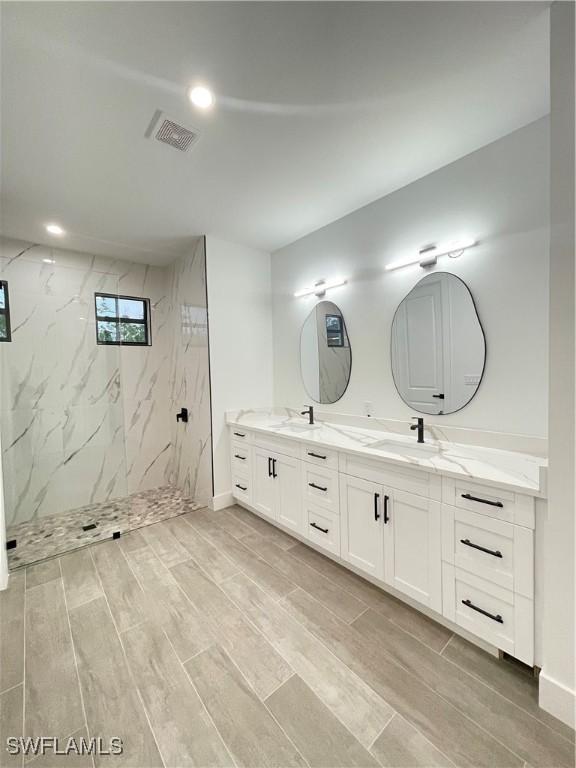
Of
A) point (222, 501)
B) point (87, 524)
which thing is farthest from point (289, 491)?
point (87, 524)

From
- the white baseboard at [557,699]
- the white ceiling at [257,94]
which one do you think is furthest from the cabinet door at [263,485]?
the white ceiling at [257,94]

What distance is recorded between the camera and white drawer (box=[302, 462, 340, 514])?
206 centimetres

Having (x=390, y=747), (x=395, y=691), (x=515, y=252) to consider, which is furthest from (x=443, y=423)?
(x=390, y=747)

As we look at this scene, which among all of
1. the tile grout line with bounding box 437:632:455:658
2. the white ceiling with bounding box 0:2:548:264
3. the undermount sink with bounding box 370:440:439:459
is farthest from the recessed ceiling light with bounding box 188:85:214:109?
the tile grout line with bounding box 437:632:455:658

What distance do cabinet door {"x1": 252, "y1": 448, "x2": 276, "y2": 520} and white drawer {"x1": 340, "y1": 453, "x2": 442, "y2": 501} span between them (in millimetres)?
830

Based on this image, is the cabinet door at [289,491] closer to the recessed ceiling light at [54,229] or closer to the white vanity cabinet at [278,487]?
the white vanity cabinet at [278,487]

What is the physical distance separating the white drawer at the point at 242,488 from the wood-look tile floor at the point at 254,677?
Answer: 81 centimetres

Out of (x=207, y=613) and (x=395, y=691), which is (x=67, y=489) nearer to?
(x=207, y=613)

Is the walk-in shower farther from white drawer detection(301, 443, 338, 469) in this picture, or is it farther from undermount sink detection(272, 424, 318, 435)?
white drawer detection(301, 443, 338, 469)

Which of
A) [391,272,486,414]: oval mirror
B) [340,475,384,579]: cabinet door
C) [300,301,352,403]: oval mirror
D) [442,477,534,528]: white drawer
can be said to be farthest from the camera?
[300,301,352,403]: oval mirror

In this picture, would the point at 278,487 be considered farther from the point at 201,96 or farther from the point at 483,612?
the point at 201,96

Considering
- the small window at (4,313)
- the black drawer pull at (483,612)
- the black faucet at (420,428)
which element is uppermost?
the small window at (4,313)

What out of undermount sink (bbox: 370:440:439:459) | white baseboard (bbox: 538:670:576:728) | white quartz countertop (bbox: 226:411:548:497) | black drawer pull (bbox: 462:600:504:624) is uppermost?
white quartz countertop (bbox: 226:411:548:497)

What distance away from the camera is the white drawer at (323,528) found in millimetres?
2074
